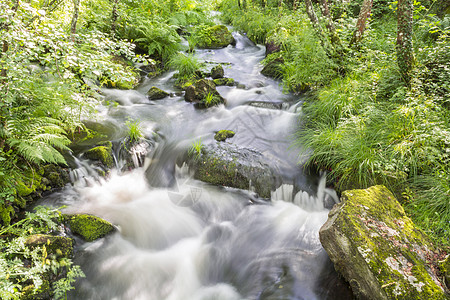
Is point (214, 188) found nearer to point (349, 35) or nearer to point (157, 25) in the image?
point (349, 35)

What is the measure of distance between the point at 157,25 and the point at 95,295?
8.73 m

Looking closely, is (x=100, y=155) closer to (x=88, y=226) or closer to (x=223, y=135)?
(x=88, y=226)

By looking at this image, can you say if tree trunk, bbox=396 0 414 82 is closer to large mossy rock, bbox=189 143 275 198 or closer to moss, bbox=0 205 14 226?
large mossy rock, bbox=189 143 275 198

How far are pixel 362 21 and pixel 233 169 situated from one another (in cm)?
476

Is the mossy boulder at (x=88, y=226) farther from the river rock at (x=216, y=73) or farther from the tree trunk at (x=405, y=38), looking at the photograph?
the river rock at (x=216, y=73)

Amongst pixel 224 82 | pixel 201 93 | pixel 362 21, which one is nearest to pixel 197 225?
pixel 201 93

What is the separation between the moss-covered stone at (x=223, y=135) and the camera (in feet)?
18.2

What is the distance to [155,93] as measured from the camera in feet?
23.3

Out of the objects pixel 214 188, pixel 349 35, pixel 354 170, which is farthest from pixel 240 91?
pixel 354 170

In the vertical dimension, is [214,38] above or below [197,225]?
above

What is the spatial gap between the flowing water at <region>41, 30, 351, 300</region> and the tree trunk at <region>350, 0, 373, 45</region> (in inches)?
87.3

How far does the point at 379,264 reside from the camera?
2.49 m

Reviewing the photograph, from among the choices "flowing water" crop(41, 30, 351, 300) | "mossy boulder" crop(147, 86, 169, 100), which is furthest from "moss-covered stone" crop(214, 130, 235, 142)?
"mossy boulder" crop(147, 86, 169, 100)

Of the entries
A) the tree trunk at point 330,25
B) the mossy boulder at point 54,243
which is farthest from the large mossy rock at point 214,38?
the mossy boulder at point 54,243
